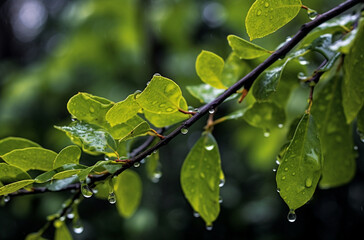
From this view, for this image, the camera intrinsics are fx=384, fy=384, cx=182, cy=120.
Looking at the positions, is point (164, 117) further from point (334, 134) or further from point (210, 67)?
point (334, 134)

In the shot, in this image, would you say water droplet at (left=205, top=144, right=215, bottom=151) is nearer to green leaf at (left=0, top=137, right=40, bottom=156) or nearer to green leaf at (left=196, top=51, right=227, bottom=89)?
green leaf at (left=196, top=51, right=227, bottom=89)

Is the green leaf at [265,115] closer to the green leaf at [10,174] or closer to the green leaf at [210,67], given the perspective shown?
the green leaf at [210,67]

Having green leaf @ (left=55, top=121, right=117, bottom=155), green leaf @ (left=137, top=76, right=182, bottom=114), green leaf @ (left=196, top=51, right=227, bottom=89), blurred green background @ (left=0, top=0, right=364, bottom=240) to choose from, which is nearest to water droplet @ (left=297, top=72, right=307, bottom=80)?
green leaf @ (left=196, top=51, right=227, bottom=89)

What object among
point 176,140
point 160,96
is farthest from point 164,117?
point 176,140

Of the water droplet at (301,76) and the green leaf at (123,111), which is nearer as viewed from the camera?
the green leaf at (123,111)

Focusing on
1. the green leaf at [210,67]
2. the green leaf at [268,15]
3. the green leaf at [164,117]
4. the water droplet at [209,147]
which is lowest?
the water droplet at [209,147]

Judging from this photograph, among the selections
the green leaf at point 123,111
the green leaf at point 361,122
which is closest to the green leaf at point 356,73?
the green leaf at point 361,122
